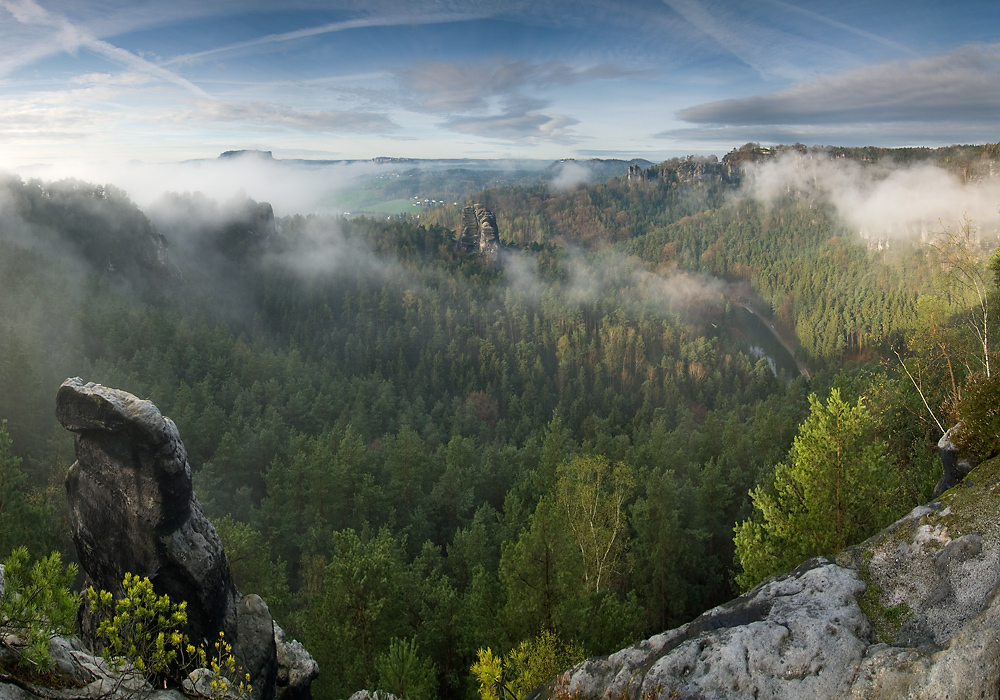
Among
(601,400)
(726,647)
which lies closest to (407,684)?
(726,647)

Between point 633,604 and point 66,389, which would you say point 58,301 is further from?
point 633,604

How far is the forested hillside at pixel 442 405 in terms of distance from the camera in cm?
2077

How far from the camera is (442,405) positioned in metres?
87.7

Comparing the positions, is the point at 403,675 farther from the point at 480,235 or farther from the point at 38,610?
the point at 480,235

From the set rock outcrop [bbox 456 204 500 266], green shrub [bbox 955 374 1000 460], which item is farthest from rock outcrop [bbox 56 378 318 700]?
rock outcrop [bbox 456 204 500 266]

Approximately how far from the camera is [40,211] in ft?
333

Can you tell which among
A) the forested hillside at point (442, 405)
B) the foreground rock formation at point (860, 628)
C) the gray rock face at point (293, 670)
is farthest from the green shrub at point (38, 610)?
the gray rock face at point (293, 670)

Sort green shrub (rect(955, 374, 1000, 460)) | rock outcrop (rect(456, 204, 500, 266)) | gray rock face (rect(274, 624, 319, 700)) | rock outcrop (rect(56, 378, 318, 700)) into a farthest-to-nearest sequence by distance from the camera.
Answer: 1. rock outcrop (rect(456, 204, 500, 266))
2. gray rock face (rect(274, 624, 319, 700))
3. rock outcrop (rect(56, 378, 318, 700))
4. green shrub (rect(955, 374, 1000, 460))

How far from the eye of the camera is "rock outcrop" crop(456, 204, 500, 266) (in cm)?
16788

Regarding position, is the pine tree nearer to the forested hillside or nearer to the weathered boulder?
the forested hillside

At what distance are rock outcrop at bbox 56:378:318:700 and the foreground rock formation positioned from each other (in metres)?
12.4

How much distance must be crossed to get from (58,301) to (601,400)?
83.7 m

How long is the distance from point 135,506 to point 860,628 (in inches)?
732

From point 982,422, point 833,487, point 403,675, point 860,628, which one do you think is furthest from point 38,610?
point 982,422
